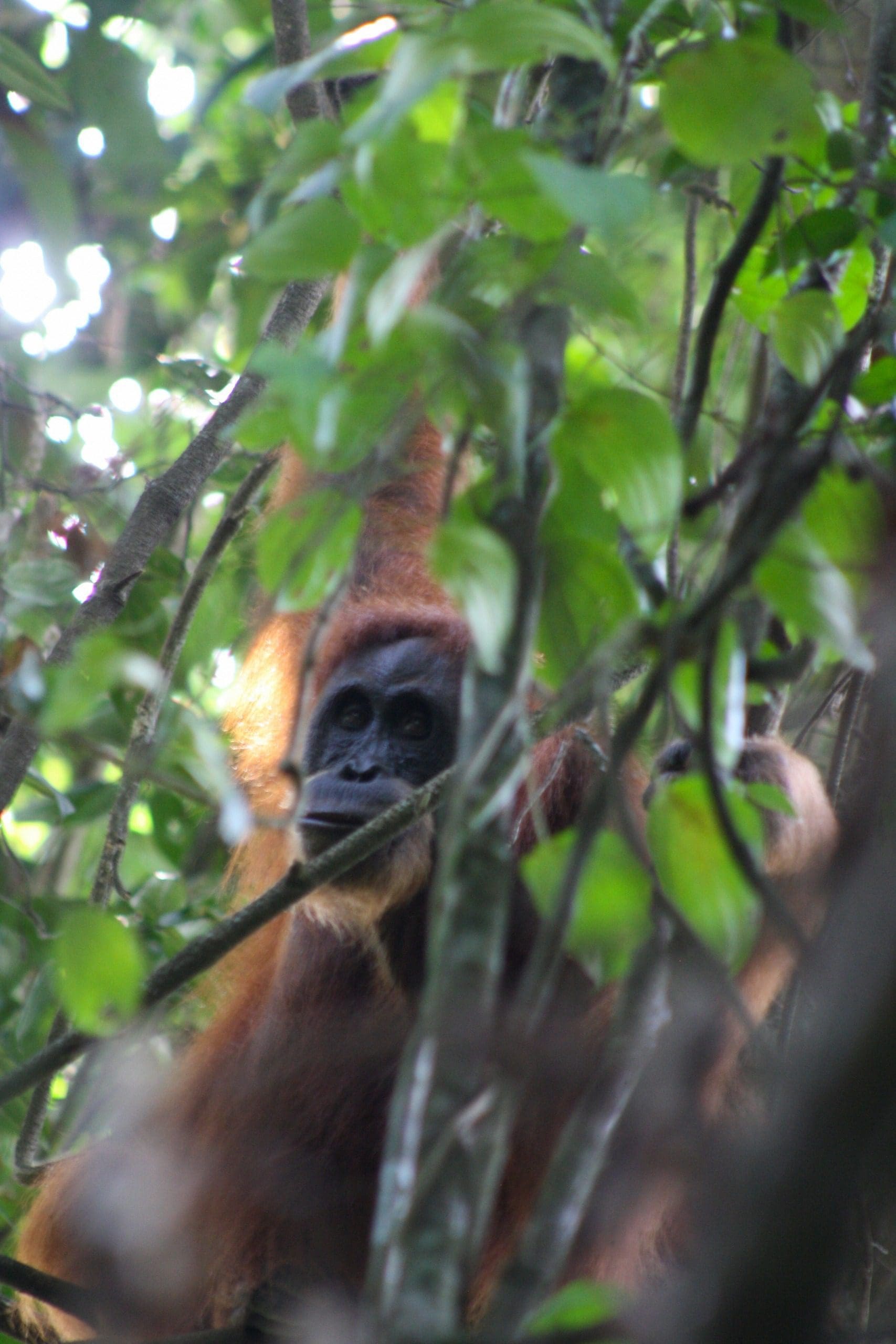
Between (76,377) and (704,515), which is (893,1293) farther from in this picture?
(76,377)

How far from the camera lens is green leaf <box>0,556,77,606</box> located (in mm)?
2830

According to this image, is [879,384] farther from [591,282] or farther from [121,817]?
[121,817]

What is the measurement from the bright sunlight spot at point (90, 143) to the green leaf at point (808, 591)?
278 cm

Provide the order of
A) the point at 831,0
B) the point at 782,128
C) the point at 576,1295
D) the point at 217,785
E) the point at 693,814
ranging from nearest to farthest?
1. the point at 576,1295
2. the point at 217,785
3. the point at 693,814
4. the point at 782,128
5. the point at 831,0

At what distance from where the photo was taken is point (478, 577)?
116 centimetres

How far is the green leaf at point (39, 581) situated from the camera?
2.83m

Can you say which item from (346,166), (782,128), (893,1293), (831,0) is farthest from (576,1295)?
(831,0)

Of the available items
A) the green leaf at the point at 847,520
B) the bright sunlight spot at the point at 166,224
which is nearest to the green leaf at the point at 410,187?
the green leaf at the point at 847,520

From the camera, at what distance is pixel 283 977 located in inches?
132

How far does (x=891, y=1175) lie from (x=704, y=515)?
1.17 metres

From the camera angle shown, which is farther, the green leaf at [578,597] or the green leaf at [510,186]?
the green leaf at [578,597]

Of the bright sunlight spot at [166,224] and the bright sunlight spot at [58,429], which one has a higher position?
the bright sunlight spot at [166,224]

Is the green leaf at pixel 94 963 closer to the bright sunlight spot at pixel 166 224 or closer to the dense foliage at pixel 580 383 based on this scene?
the dense foliage at pixel 580 383

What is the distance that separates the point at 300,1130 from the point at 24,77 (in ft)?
7.70
